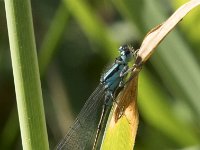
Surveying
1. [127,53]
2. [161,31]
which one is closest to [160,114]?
[127,53]

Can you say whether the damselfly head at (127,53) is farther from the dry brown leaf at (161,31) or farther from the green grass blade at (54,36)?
the dry brown leaf at (161,31)

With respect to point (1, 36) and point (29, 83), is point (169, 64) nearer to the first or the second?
point (29, 83)

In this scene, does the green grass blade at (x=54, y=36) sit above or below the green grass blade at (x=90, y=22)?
above

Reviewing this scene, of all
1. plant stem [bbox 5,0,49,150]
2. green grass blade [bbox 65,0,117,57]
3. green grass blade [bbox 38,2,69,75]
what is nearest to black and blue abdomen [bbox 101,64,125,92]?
green grass blade [bbox 65,0,117,57]

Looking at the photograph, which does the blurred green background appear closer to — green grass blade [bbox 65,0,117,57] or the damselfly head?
green grass blade [bbox 65,0,117,57]

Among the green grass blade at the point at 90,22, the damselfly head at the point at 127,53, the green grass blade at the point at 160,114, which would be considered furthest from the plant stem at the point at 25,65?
the green grass blade at the point at 90,22

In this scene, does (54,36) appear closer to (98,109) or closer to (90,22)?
(90,22)
